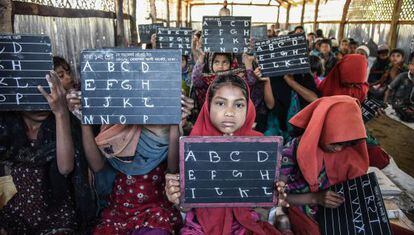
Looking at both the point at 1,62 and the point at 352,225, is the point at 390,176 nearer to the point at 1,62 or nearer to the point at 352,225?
the point at 352,225

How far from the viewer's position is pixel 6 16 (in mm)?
3217

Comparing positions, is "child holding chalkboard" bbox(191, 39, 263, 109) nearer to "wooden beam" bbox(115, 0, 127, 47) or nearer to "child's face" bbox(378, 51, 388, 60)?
"wooden beam" bbox(115, 0, 127, 47)

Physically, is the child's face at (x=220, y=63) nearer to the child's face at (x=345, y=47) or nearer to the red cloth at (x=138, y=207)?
the red cloth at (x=138, y=207)

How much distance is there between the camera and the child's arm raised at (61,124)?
1864 mm

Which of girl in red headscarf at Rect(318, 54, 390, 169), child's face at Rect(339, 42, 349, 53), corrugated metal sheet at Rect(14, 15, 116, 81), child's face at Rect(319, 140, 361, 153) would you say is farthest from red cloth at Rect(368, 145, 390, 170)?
child's face at Rect(339, 42, 349, 53)

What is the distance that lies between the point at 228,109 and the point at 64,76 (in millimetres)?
1630

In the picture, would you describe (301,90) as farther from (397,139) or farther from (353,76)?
(397,139)

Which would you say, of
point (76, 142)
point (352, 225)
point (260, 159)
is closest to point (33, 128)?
point (76, 142)

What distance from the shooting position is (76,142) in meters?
2.13

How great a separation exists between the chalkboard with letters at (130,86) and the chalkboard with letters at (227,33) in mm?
2847

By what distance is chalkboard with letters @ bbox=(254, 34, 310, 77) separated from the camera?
345 cm

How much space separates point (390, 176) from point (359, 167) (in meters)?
1.90

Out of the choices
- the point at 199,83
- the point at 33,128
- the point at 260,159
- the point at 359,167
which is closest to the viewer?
the point at 260,159

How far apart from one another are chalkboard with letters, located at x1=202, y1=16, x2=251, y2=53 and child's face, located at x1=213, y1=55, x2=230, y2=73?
11 centimetres
